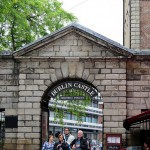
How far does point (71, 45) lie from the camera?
20969 millimetres

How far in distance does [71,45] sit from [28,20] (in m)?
13.2

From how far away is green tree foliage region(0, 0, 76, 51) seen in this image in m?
31.3

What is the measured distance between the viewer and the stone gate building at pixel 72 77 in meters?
20.5

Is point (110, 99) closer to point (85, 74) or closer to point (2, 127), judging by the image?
point (85, 74)

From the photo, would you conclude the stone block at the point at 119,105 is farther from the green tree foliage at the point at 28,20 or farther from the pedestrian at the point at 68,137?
the green tree foliage at the point at 28,20

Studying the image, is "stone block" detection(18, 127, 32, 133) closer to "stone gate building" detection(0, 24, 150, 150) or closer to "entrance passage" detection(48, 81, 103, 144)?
"stone gate building" detection(0, 24, 150, 150)

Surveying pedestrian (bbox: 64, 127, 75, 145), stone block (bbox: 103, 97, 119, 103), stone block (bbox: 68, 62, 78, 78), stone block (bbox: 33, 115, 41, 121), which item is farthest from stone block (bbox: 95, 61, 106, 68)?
pedestrian (bbox: 64, 127, 75, 145)

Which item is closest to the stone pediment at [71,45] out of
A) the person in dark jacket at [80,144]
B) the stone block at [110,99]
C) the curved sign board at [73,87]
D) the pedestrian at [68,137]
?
the curved sign board at [73,87]

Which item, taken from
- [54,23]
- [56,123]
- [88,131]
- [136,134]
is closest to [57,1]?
[54,23]

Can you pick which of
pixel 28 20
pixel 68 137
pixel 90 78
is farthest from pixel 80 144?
pixel 28 20

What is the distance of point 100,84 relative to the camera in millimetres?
20609

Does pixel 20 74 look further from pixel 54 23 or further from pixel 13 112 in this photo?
pixel 54 23

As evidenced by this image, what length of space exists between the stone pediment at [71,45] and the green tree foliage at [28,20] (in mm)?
9150

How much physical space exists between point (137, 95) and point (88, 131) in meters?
62.0
